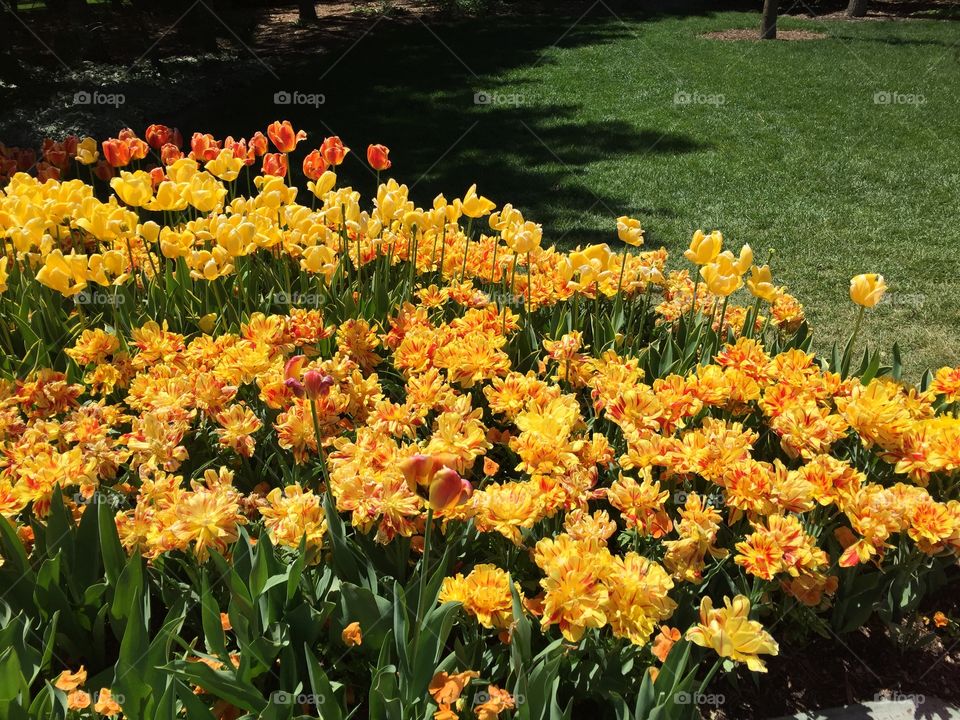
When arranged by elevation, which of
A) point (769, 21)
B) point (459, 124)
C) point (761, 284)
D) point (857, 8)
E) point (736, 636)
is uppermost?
point (857, 8)

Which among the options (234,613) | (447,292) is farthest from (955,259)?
(234,613)

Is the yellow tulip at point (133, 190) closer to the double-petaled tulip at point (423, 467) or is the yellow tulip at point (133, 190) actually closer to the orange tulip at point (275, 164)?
the orange tulip at point (275, 164)

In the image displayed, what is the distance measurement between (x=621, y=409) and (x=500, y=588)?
2.04 ft

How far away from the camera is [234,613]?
167 cm

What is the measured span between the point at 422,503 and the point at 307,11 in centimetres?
1384

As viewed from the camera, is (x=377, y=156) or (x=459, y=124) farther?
(x=459, y=124)

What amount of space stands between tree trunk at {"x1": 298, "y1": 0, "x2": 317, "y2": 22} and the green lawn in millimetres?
1262

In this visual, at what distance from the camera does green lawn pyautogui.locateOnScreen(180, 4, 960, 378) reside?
565 centimetres

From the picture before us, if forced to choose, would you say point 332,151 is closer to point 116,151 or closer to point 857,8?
point 116,151

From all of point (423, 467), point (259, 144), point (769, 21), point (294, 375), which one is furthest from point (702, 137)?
point (423, 467)

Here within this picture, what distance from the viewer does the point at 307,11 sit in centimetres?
1389

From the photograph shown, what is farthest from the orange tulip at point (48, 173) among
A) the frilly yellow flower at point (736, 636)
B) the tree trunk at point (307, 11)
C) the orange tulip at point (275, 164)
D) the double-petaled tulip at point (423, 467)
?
the tree trunk at point (307, 11)

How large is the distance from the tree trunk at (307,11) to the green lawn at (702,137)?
1262mm

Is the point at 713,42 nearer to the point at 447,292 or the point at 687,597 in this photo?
the point at 447,292
